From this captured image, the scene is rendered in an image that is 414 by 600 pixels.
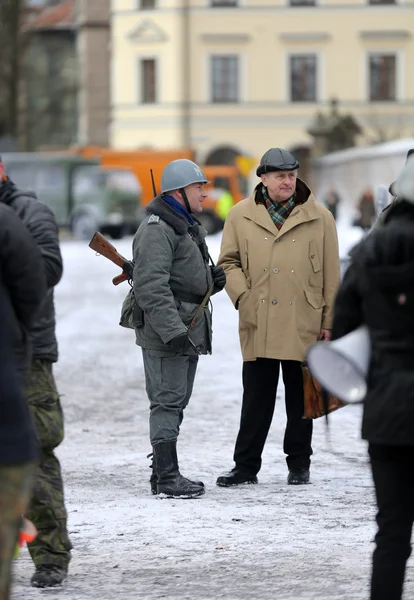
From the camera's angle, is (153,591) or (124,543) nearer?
(153,591)

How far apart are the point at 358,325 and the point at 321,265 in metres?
3.36

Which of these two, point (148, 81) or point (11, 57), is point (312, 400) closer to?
point (11, 57)

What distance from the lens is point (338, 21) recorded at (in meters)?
66.4

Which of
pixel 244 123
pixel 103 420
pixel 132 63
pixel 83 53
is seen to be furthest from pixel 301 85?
pixel 103 420

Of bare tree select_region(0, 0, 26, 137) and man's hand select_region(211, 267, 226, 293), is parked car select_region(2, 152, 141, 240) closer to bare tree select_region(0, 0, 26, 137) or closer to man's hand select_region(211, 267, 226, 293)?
bare tree select_region(0, 0, 26, 137)

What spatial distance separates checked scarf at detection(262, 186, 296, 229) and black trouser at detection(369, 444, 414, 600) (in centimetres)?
355

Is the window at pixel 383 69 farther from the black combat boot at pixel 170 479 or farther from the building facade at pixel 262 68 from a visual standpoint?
the black combat boot at pixel 170 479

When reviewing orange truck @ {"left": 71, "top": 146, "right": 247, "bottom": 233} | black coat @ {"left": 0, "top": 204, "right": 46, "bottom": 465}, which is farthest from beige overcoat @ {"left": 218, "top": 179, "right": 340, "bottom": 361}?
orange truck @ {"left": 71, "top": 146, "right": 247, "bottom": 233}

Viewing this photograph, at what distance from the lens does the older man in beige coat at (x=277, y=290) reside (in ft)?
26.5

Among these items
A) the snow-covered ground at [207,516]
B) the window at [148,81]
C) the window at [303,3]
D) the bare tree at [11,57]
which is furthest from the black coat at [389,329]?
the window at [303,3]

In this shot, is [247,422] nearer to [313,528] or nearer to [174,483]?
[174,483]

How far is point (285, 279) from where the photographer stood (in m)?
8.08

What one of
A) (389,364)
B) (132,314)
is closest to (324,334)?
(132,314)

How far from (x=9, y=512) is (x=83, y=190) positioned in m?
39.9
